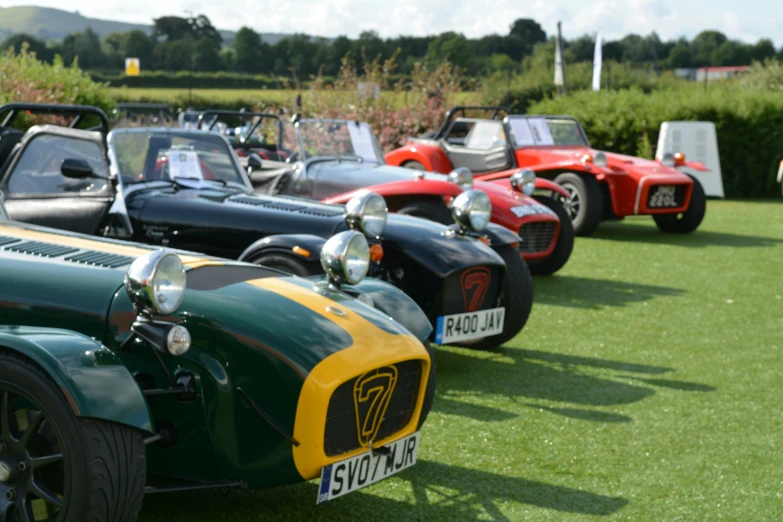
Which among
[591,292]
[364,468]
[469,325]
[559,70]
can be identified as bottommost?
[591,292]

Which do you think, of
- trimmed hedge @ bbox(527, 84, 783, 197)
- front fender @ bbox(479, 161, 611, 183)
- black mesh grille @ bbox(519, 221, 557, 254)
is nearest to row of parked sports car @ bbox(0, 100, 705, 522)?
black mesh grille @ bbox(519, 221, 557, 254)

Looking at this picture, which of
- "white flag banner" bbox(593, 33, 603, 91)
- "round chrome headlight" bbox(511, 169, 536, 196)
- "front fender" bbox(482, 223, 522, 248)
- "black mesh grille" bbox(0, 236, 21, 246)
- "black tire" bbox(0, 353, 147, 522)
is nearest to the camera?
"black tire" bbox(0, 353, 147, 522)

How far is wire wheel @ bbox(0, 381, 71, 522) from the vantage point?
123 inches

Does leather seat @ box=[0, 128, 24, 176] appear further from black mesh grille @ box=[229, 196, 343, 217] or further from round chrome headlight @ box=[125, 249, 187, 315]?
round chrome headlight @ box=[125, 249, 187, 315]

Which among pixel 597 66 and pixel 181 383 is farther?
pixel 597 66

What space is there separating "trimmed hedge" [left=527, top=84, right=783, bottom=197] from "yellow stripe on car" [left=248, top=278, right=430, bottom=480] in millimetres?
17339

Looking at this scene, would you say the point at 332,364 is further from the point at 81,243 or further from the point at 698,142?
the point at 698,142

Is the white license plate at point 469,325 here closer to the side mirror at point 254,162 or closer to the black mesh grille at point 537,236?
the side mirror at point 254,162

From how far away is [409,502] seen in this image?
4117 mm

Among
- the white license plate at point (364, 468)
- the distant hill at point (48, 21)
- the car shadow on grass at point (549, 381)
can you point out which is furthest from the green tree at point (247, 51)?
the distant hill at point (48, 21)

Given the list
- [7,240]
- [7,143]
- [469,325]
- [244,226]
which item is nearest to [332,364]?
[7,240]

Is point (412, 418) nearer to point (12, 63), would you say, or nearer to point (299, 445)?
point (299, 445)

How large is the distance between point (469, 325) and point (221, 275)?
2417 millimetres

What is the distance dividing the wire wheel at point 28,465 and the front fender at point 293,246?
2.46 m
